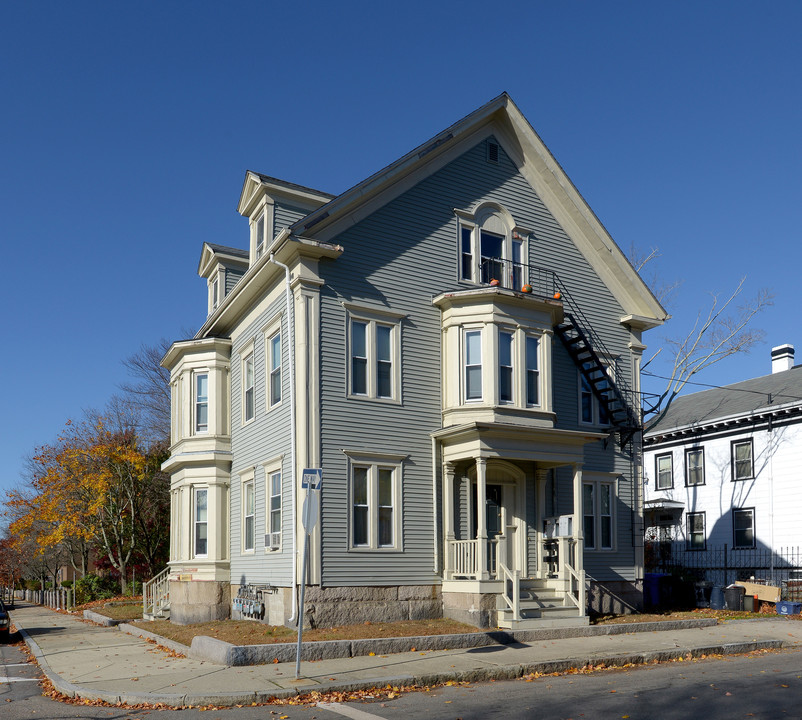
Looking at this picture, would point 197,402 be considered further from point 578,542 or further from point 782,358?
point 782,358

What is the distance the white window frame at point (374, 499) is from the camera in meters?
18.0

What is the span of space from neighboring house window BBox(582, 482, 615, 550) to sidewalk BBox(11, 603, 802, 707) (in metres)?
3.74

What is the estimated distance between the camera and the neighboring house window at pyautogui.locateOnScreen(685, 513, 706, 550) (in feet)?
114

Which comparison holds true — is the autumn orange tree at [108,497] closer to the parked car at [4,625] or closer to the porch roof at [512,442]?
the parked car at [4,625]

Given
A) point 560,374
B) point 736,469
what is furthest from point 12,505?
point 736,469

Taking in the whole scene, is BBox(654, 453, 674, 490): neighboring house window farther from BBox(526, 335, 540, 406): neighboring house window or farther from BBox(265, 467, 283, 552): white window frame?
BBox(265, 467, 283, 552): white window frame

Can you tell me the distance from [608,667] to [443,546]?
18.5 ft

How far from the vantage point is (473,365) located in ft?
63.7

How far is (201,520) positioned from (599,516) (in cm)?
1093

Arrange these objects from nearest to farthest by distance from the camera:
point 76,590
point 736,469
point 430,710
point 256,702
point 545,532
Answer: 1. point 430,710
2. point 256,702
3. point 545,532
4. point 736,469
5. point 76,590

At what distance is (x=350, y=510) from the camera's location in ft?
59.0

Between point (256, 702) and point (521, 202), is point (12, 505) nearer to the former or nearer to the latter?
point (521, 202)

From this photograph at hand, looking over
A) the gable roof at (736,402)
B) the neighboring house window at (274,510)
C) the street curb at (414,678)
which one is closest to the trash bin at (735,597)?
the street curb at (414,678)

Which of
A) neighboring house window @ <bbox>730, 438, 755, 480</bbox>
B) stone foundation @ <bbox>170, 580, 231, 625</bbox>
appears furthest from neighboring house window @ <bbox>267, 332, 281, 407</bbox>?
neighboring house window @ <bbox>730, 438, 755, 480</bbox>
